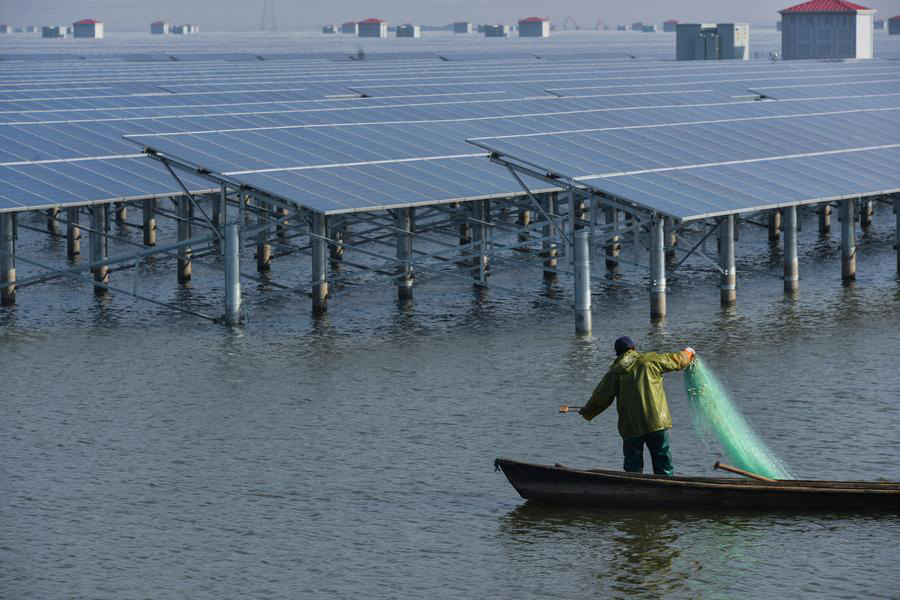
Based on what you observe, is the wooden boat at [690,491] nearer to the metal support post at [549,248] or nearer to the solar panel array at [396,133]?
the solar panel array at [396,133]

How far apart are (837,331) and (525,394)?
1116cm

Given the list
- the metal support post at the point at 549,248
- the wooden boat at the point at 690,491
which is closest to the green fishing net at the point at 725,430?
the wooden boat at the point at 690,491

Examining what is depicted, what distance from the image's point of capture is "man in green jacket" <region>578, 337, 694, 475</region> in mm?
26344

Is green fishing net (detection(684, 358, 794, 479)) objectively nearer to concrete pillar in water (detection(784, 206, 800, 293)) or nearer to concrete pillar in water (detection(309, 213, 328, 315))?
concrete pillar in water (detection(309, 213, 328, 315))

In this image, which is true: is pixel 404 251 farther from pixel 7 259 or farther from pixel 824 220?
pixel 824 220

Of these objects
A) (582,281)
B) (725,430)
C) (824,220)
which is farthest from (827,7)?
(725,430)

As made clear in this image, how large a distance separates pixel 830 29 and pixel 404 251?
81030 millimetres

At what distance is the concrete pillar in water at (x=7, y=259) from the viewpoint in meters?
45.7

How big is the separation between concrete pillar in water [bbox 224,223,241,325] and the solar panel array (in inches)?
64.1

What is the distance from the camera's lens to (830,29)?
12081cm

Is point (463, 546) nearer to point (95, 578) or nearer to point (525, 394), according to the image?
point (95, 578)

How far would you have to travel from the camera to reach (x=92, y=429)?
34094 mm

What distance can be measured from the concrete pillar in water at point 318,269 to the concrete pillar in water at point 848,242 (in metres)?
16.6

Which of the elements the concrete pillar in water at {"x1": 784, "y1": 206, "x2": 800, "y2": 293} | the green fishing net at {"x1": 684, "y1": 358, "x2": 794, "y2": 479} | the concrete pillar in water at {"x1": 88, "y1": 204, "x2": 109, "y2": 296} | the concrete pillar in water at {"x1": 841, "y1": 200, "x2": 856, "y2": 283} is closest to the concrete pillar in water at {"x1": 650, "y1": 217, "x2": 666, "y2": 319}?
the concrete pillar in water at {"x1": 784, "y1": 206, "x2": 800, "y2": 293}
